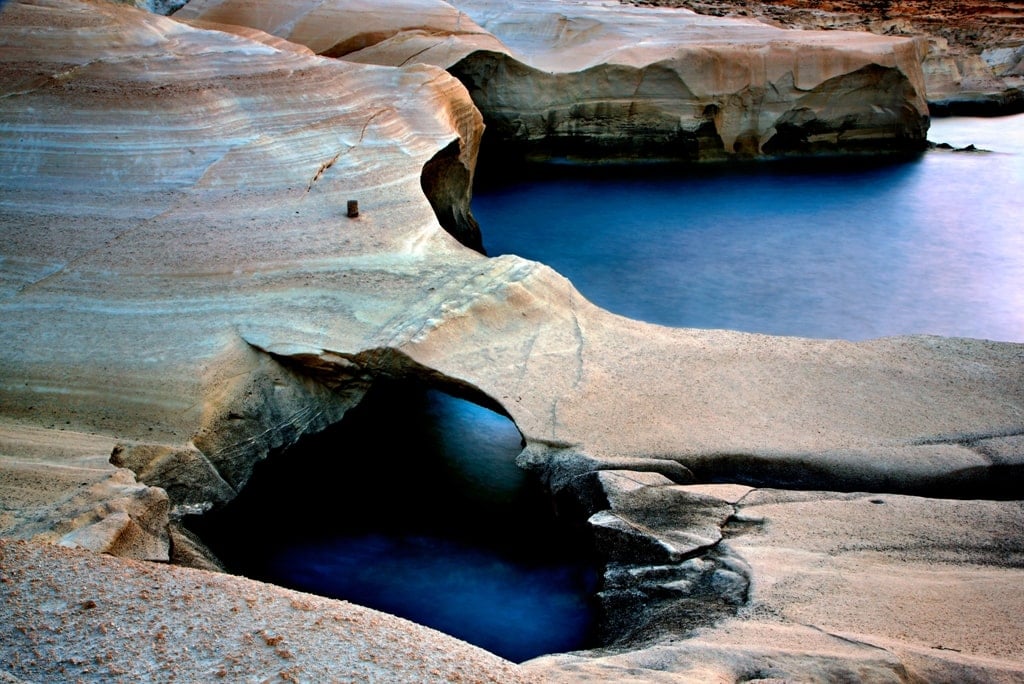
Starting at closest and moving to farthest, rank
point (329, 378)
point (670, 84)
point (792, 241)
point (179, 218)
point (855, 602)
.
Result: 1. point (855, 602)
2. point (329, 378)
3. point (179, 218)
4. point (792, 241)
5. point (670, 84)

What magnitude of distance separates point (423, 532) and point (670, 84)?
661 centimetres

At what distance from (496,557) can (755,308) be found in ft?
10.7

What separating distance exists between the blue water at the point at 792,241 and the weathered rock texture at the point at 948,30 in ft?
8.65

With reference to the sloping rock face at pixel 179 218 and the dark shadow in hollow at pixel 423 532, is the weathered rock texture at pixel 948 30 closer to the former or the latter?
the sloping rock face at pixel 179 218

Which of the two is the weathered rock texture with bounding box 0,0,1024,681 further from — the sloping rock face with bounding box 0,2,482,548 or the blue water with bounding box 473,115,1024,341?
the blue water with bounding box 473,115,1024,341

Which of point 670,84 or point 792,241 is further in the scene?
point 670,84

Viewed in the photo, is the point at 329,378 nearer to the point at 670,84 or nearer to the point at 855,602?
the point at 855,602

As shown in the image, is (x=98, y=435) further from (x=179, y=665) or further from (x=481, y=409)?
(x=481, y=409)

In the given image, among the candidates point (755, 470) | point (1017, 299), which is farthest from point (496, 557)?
point (1017, 299)

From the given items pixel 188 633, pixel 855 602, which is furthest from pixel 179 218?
pixel 855 602

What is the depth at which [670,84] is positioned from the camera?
9711 millimetres

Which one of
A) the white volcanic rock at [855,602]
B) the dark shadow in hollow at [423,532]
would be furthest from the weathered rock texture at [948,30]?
the white volcanic rock at [855,602]

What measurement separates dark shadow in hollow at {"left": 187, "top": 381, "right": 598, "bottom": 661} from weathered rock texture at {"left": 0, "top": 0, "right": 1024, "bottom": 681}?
1.11ft

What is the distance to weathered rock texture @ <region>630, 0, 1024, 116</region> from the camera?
13.2 meters
